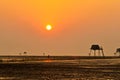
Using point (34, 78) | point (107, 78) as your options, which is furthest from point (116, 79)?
point (34, 78)

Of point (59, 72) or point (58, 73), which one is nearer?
point (58, 73)

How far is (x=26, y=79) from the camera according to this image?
60250 mm

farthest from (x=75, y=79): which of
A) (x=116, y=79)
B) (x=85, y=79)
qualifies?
(x=116, y=79)

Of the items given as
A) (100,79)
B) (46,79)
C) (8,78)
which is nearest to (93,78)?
(100,79)

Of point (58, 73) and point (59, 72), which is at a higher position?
point (59, 72)

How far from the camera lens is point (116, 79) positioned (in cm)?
6084

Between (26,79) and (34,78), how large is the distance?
7.71ft

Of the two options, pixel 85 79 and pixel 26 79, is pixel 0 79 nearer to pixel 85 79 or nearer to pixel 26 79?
pixel 26 79

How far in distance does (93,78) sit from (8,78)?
11.6 m

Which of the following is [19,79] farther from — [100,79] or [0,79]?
[100,79]

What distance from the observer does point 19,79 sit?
6047 centimetres

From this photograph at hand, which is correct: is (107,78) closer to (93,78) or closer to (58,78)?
(93,78)

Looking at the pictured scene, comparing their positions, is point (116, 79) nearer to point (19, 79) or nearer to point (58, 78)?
point (58, 78)

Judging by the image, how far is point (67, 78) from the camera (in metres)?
62.4
